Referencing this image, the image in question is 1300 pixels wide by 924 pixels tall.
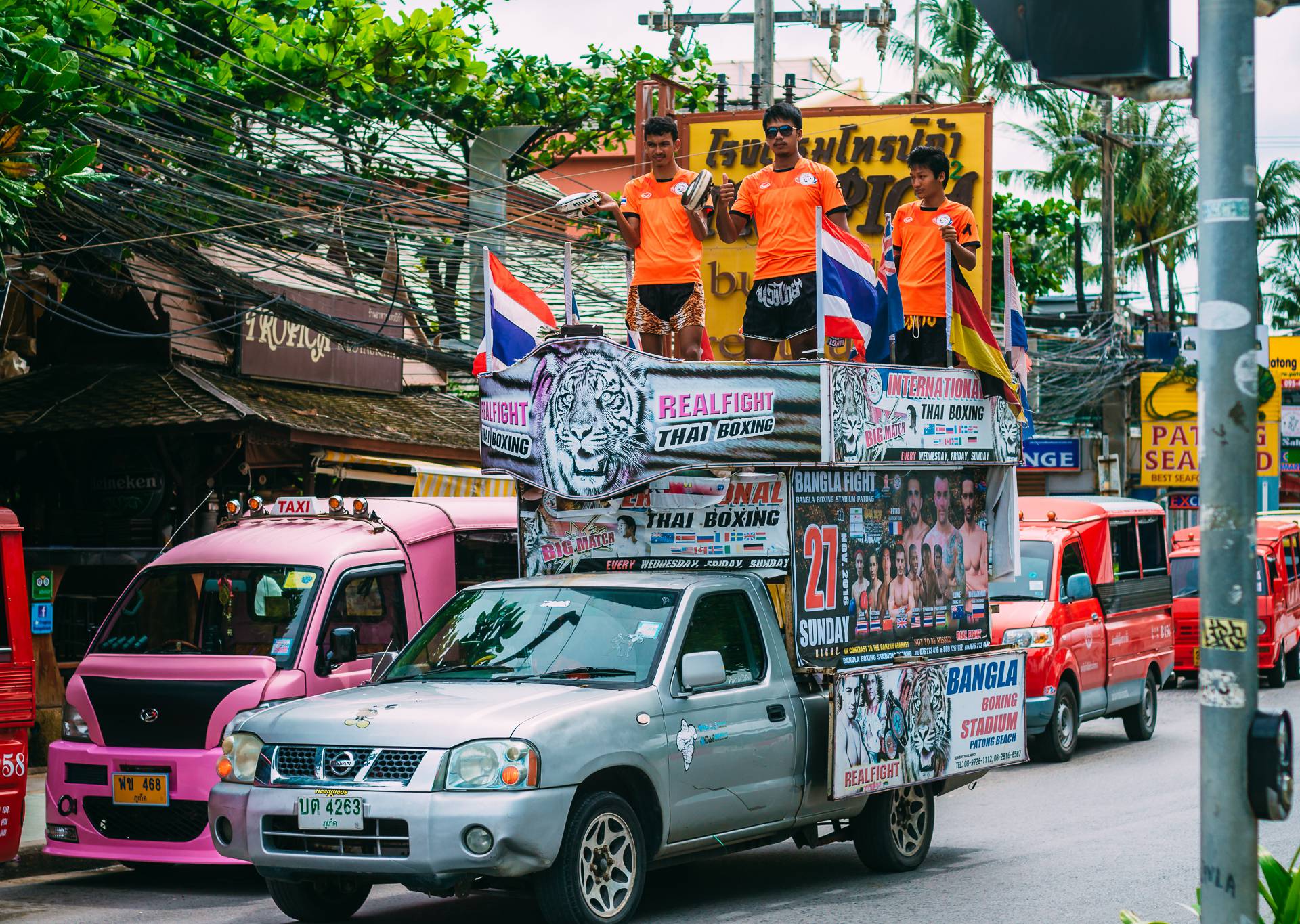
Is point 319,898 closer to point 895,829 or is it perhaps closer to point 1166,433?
point 895,829

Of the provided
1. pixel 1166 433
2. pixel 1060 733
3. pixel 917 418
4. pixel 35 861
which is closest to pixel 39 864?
pixel 35 861

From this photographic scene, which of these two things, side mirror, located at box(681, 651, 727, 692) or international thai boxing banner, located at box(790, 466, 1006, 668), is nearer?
side mirror, located at box(681, 651, 727, 692)

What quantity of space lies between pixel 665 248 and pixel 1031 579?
645cm

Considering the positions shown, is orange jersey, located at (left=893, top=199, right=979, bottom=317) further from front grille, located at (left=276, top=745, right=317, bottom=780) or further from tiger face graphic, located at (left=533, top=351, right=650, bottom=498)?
front grille, located at (left=276, top=745, right=317, bottom=780)

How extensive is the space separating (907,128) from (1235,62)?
55.5ft

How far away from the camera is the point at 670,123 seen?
10.7m

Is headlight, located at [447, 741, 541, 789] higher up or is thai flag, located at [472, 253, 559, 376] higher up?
thai flag, located at [472, 253, 559, 376]

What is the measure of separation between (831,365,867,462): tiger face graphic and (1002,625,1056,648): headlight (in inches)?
248

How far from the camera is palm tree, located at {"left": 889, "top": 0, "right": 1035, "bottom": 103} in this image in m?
43.1

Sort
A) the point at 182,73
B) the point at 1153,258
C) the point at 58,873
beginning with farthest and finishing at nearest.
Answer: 1. the point at 1153,258
2. the point at 182,73
3. the point at 58,873

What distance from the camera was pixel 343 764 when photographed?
24.2 ft

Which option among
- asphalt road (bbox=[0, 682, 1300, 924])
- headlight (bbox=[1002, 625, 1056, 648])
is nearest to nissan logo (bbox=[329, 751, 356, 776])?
asphalt road (bbox=[0, 682, 1300, 924])

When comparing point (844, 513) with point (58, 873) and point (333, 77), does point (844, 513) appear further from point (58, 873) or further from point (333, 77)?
point (333, 77)

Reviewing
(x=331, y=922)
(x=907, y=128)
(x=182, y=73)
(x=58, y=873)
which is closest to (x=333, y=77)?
(x=182, y=73)
